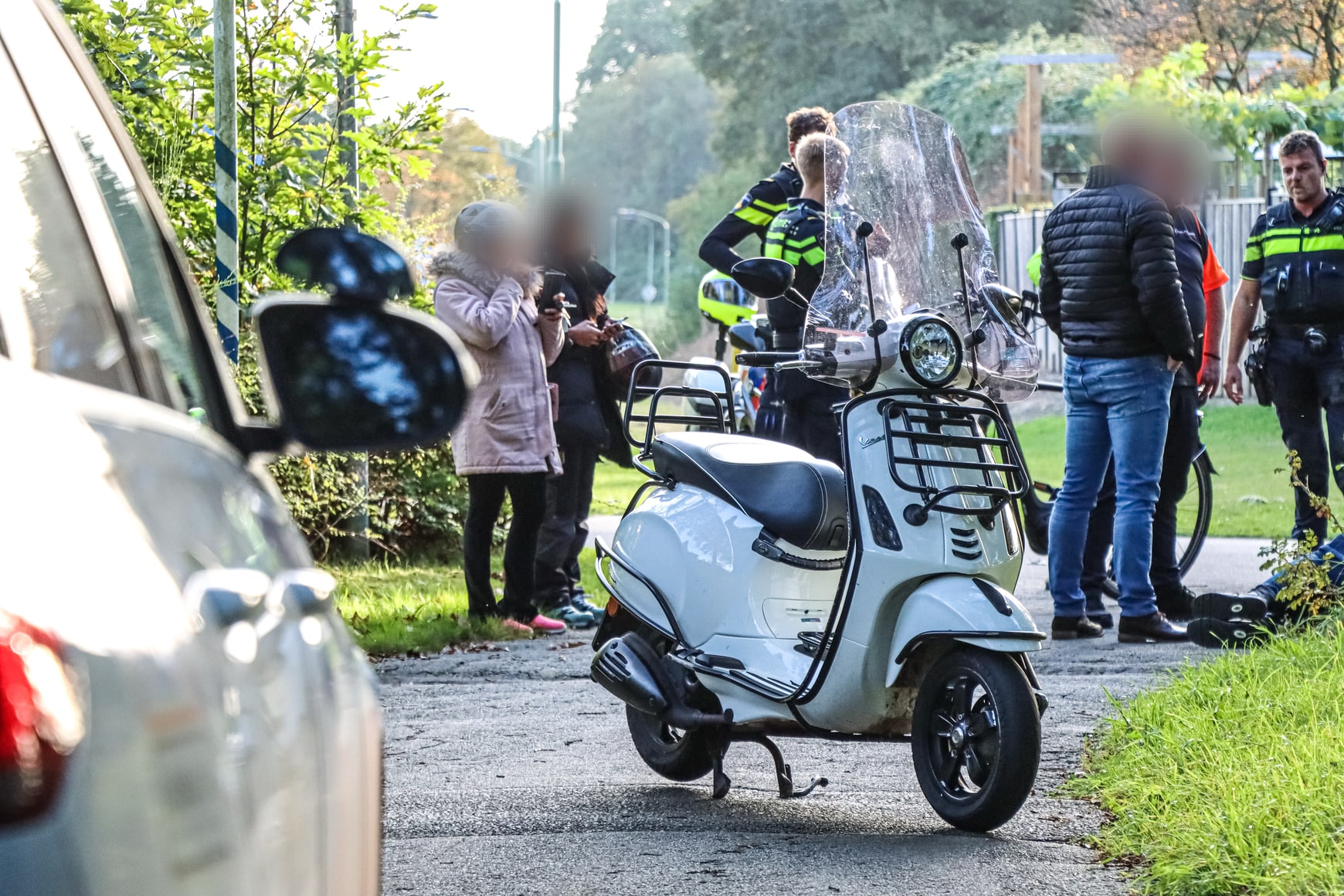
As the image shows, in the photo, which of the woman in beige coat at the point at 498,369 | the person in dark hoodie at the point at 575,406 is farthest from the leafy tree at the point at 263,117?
the woman in beige coat at the point at 498,369

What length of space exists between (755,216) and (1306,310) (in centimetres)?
263

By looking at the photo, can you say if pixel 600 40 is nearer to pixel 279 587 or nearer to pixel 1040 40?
pixel 1040 40

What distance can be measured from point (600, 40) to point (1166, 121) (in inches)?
3994

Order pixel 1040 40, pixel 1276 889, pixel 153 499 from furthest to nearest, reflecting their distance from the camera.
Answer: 1. pixel 1040 40
2. pixel 1276 889
3. pixel 153 499

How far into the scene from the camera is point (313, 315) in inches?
68.8

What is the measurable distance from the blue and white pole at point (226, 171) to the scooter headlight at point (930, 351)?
415 cm

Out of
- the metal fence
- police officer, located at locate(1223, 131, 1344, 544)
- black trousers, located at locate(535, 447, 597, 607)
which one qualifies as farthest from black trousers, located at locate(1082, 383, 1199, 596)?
the metal fence

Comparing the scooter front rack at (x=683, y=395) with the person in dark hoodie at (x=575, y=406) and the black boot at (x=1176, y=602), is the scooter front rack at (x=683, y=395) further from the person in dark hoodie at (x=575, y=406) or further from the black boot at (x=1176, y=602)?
the black boot at (x=1176, y=602)

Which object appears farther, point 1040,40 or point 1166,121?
point 1040,40

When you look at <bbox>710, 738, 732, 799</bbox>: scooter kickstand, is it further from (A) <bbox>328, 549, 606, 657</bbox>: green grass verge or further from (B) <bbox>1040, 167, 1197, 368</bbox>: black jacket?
(B) <bbox>1040, 167, 1197, 368</bbox>: black jacket

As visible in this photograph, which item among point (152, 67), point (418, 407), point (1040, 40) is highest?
point (1040, 40)

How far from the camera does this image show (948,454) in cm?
482

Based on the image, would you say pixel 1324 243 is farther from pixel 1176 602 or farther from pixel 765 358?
pixel 765 358

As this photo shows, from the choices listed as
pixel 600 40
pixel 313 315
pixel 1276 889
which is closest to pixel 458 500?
pixel 1276 889
